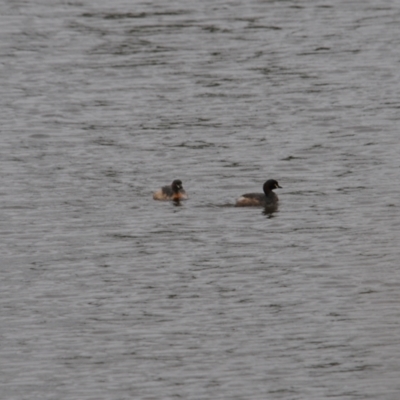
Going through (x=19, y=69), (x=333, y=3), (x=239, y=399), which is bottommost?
(x=239, y=399)

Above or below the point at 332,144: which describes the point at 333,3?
above

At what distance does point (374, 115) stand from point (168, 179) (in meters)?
6.76

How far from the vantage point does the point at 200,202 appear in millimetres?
26125

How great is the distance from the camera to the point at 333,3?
1865 inches

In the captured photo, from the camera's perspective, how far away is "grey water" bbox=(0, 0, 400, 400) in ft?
56.3

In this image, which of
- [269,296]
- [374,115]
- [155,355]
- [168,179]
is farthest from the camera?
[374,115]

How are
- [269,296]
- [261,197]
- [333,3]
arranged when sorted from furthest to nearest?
1. [333,3]
2. [261,197]
3. [269,296]

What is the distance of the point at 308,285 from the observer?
65.7 ft

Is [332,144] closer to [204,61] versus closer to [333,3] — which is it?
[204,61]

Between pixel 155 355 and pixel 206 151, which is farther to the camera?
pixel 206 151

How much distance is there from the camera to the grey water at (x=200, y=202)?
675 inches

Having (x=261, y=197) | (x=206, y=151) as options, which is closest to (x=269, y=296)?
(x=261, y=197)

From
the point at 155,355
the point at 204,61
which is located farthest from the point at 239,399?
the point at 204,61

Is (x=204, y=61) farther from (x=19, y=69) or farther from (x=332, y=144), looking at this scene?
(x=332, y=144)
